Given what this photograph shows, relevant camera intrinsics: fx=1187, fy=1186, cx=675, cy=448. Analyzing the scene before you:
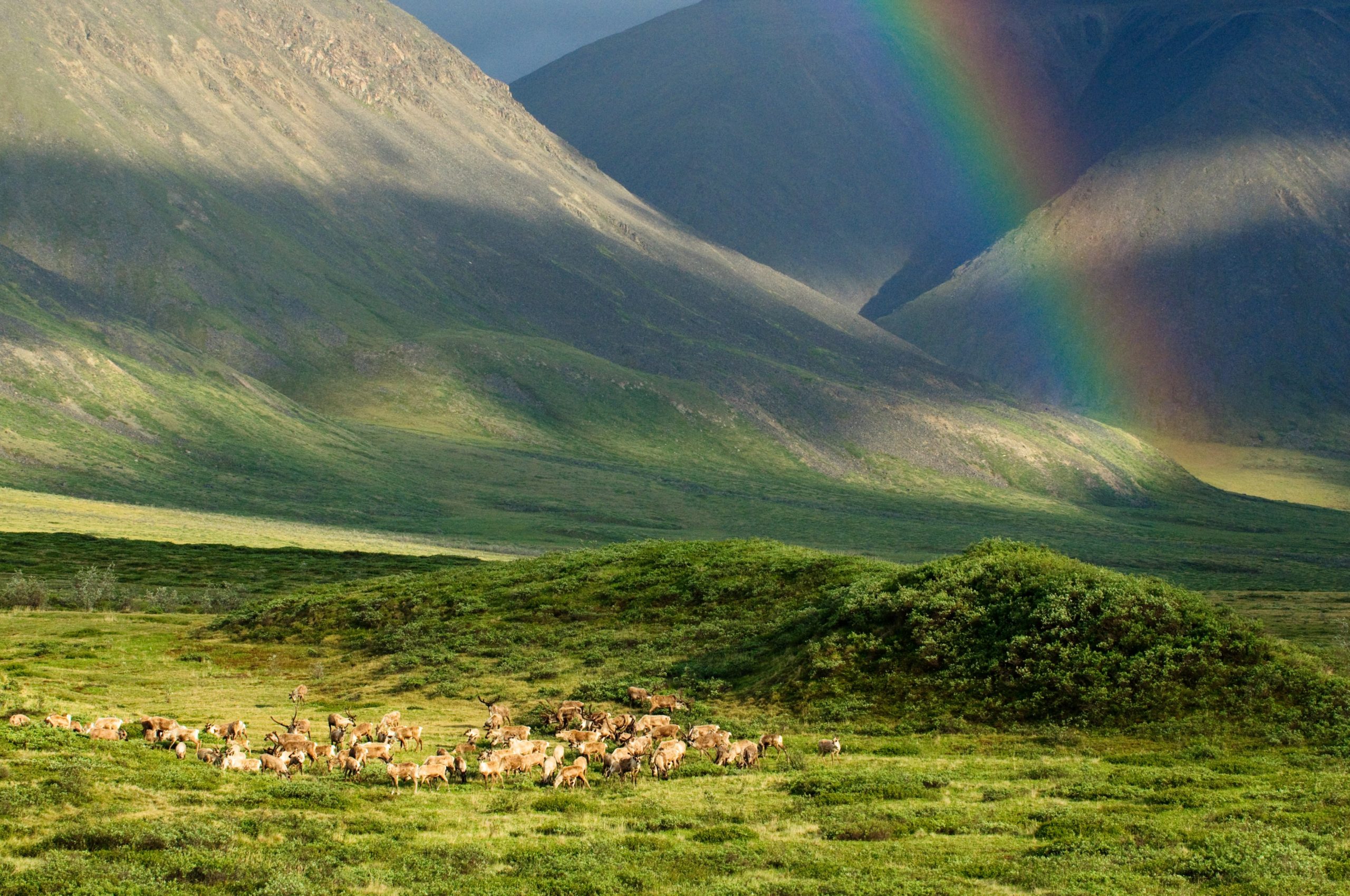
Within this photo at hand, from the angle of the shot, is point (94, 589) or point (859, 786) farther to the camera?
point (94, 589)

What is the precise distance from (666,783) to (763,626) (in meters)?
22.2

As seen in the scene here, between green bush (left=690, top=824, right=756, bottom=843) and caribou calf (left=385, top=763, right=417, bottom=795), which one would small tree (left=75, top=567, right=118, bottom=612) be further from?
green bush (left=690, top=824, right=756, bottom=843)

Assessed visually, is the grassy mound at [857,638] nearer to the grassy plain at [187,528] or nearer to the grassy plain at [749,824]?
the grassy plain at [749,824]

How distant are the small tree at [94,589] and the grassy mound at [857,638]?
18.2 metres

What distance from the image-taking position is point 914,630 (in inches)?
1629

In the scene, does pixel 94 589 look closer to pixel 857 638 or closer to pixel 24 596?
pixel 24 596

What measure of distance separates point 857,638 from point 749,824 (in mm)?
17898

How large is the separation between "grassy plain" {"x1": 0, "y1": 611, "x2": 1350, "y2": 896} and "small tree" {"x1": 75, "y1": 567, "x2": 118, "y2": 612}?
43360mm

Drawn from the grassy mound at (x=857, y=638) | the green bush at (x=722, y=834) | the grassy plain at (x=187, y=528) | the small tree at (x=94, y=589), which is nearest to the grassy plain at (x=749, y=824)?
the green bush at (x=722, y=834)

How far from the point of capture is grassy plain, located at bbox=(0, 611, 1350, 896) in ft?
66.7

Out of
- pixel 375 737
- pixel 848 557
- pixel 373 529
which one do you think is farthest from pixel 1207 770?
pixel 373 529

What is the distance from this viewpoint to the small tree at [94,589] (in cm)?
7394

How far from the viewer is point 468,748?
3244 centimetres

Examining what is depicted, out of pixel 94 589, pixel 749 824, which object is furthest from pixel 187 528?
pixel 749 824
